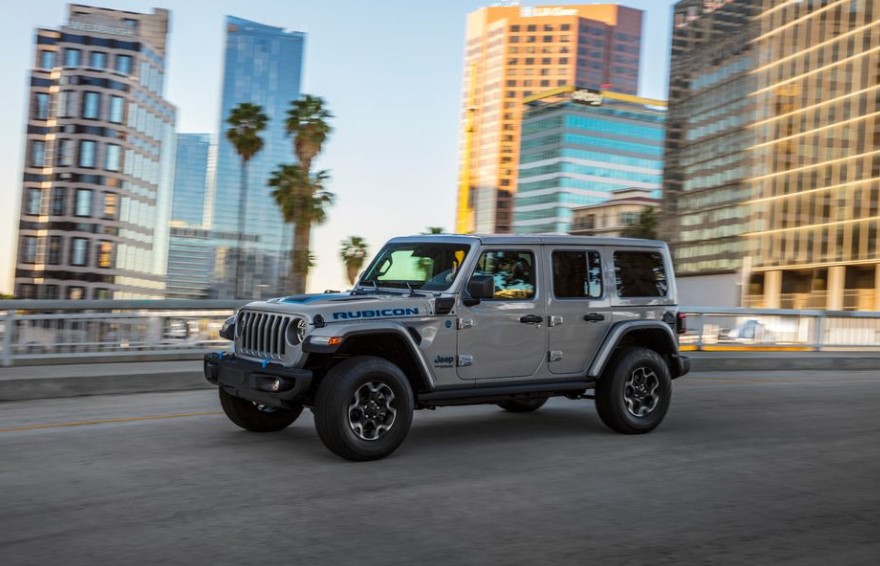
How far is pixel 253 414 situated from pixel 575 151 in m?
166

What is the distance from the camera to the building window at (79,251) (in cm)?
12612

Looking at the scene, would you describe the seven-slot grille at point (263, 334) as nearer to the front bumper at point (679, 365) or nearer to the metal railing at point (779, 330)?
the front bumper at point (679, 365)

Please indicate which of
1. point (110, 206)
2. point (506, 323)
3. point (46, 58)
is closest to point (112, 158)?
point (110, 206)

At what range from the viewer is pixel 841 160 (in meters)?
85.4

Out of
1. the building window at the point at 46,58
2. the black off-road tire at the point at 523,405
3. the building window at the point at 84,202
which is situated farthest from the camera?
the building window at the point at 46,58

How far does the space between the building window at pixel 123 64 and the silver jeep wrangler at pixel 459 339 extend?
134922mm

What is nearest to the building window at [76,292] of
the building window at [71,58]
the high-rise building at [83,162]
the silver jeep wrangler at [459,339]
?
the high-rise building at [83,162]

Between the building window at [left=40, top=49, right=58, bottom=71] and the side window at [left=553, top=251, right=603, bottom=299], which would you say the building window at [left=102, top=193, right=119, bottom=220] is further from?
the side window at [left=553, top=251, right=603, bottom=299]

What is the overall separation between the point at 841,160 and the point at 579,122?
287 feet

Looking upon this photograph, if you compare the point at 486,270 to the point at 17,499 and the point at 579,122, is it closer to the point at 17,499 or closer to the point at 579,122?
the point at 17,499

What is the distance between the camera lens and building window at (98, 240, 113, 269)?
12862 centimetres

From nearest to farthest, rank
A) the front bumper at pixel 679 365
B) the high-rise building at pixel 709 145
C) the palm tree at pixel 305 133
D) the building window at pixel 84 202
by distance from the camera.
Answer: the front bumper at pixel 679 365, the palm tree at pixel 305 133, the high-rise building at pixel 709 145, the building window at pixel 84 202

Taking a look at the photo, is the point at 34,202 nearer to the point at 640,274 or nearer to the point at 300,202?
the point at 300,202

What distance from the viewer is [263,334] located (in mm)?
7352
